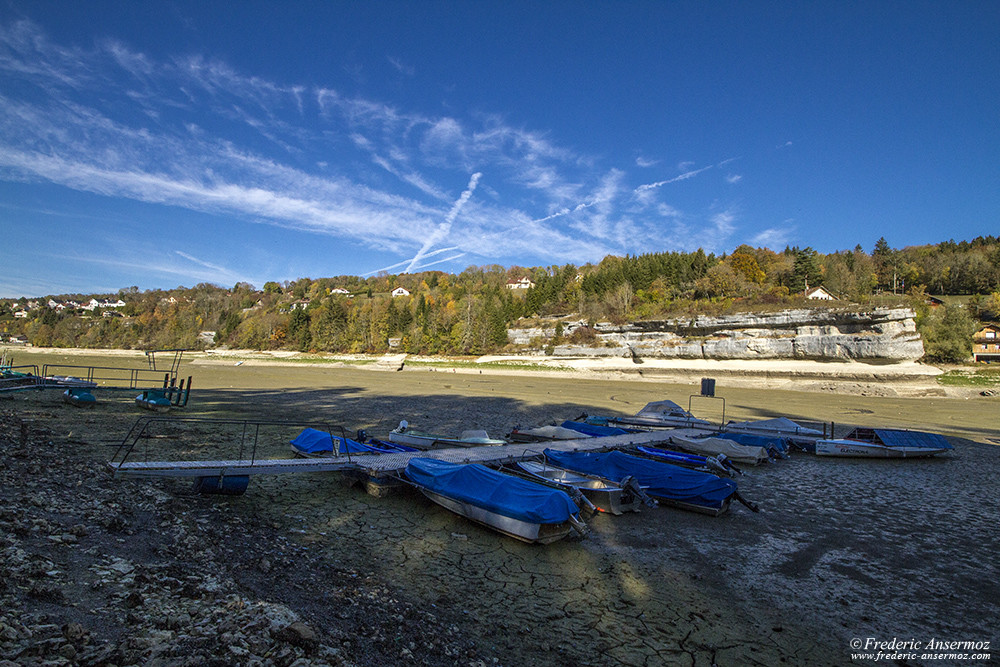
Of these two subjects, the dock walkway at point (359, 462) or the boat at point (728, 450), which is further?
the boat at point (728, 450)

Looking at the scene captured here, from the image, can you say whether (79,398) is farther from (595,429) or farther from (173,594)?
(595,429)

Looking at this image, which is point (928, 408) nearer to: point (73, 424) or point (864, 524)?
point (864, 524)

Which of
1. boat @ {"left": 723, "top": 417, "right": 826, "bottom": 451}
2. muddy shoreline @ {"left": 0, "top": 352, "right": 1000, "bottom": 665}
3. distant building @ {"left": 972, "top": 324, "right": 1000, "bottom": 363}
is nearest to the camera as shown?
muddy shoreline @ {"left": 0, "top": 352, "right": 1000, "bottom": 665}

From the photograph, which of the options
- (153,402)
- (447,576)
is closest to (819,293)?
(447,576)

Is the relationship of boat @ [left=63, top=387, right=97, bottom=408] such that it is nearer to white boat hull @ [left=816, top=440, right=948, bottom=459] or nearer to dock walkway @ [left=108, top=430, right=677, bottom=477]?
dock walkway @ [left=108, top=430, right=677, bottom=477]

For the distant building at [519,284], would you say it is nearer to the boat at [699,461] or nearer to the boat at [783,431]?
the boat at [783,431]

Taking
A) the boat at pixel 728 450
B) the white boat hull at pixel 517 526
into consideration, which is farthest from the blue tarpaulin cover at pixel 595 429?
the white boat hull at pixel 517 526

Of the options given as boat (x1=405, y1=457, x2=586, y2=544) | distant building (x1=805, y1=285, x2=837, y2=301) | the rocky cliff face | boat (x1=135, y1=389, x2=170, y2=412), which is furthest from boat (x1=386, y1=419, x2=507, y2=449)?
distant building (x1=805, y1=285, x2=837, y2=301)

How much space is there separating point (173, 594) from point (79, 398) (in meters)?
22.5

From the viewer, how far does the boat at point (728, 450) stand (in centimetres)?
1593

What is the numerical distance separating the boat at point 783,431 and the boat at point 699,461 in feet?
16.6

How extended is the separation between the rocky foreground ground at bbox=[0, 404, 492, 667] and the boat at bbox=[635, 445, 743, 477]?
1082 cm

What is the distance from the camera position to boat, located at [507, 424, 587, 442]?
1819 cm

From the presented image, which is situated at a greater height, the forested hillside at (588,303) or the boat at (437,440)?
the forested hillside at (588,303)
